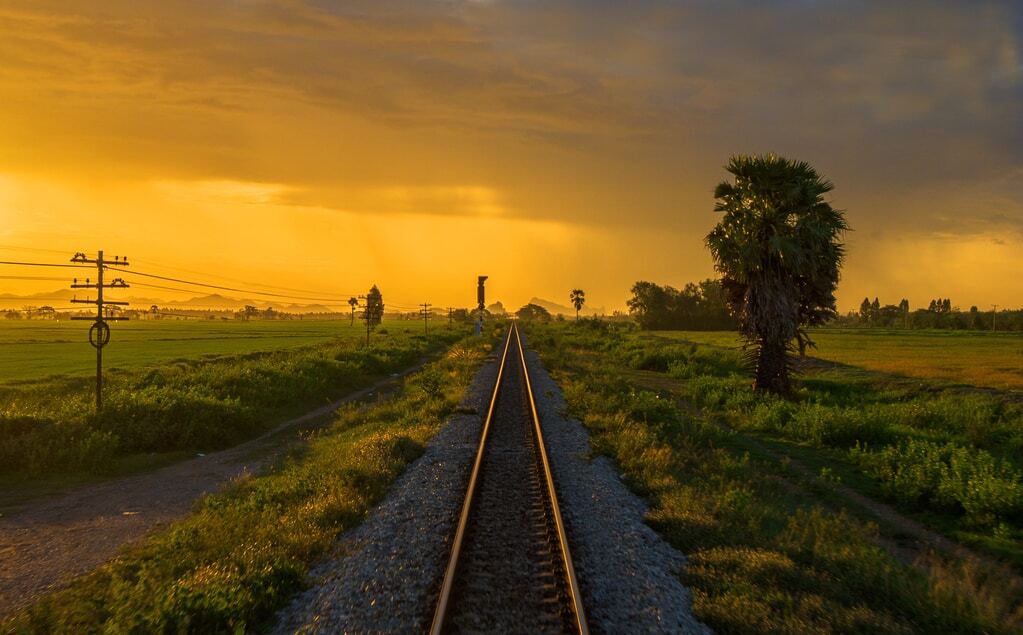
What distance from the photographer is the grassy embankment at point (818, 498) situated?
618cm

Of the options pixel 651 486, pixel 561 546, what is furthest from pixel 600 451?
pixel 561 546

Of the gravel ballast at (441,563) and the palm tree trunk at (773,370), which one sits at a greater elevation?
the palm tree trunk at (773,370)

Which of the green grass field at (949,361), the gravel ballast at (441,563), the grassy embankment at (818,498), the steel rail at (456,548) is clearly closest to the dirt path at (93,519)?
the gravel ballast at (441,563)

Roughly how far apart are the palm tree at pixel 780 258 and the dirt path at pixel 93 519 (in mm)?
18096

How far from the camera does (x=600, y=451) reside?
13.7m

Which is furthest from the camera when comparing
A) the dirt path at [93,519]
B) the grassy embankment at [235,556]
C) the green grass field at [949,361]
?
the green grass field at [949,361]

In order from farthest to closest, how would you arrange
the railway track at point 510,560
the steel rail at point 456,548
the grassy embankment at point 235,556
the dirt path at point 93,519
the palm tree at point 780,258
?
the palm tree at point 780,258, the dirt path at point 93,519, the grassy embankment at point 235,556, the railway track at point 510,560, the steel rail at point 456,548

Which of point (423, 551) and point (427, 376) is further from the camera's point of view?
point (427, 376)

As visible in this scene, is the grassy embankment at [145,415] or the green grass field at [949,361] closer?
the grassy embankment at [145,415]

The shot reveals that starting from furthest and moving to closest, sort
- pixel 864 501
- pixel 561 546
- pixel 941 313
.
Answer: pixel 941 313 < pixel 864 501 < pixel 561 546

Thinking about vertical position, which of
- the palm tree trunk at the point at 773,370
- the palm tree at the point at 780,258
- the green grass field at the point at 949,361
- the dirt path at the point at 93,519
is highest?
the palm tree at the point at 780,258

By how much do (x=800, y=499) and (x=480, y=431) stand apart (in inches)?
319

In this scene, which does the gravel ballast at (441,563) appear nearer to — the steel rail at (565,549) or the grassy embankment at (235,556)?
the steel rail at (565,549)

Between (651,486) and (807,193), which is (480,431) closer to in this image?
(651,486)
